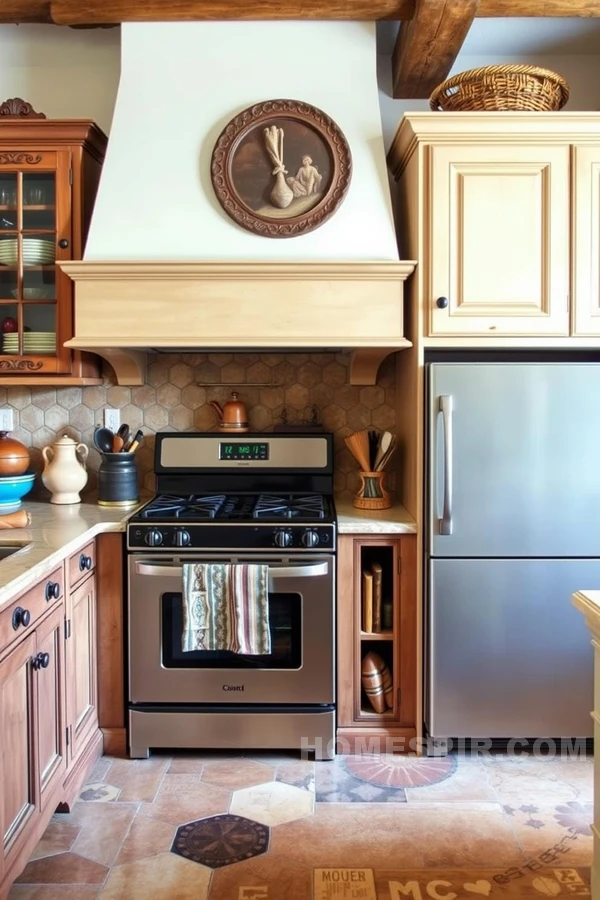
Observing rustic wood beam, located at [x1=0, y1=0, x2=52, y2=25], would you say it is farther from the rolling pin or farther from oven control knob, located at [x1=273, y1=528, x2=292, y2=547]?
oven control knob, located at [x1=273, y1=528, x2=292, y2=547]

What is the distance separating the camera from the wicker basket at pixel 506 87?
7.93 feet

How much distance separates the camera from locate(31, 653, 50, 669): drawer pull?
6.18ft

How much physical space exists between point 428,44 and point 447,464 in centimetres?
158

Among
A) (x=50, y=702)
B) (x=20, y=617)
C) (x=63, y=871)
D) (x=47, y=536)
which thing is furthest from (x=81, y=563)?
(x=63, y=871)

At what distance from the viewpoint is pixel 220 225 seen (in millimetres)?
2568

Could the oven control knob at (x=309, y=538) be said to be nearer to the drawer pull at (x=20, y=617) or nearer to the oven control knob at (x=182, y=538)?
the oven control knob at (x=182, y=538)

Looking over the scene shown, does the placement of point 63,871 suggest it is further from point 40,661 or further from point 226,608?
point 226,608

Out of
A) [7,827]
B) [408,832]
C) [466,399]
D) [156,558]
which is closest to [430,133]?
[466,399]

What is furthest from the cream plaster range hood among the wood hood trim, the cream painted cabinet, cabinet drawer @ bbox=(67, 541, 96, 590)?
cabinet drawer @ bbox=(67, 541, 96, 590)

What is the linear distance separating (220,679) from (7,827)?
2.93ft

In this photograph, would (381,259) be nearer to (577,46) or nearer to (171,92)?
(171,92)

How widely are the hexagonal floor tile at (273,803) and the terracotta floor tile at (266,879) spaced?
183mm

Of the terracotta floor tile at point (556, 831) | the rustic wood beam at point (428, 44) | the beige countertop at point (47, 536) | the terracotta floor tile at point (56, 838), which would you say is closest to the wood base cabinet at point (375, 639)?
the terracotta floor tile at point (556, 831)

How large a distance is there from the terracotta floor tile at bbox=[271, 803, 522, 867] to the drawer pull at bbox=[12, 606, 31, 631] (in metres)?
0.97
